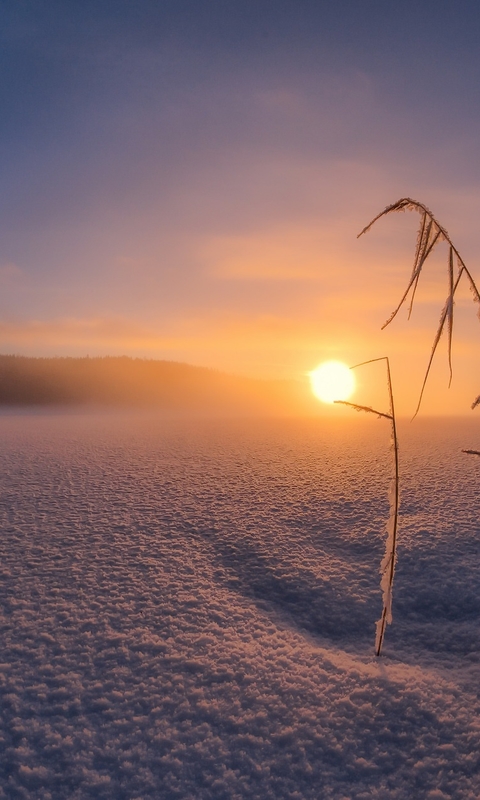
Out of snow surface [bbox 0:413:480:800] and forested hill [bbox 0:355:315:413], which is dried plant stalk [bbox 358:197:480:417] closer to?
snow surface [bbox 0:413:480:800]

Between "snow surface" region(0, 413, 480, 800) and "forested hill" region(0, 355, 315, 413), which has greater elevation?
"forested hill" region(0, 355, 315, 413)

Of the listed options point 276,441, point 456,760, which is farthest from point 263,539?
point 276,441

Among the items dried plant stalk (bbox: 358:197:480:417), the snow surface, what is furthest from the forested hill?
dried plant stalk (bbox: 358:197:480:417)

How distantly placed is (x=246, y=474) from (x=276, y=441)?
2046 mm

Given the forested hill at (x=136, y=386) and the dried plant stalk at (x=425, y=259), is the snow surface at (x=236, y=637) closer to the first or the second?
the dried plant stalk at (x=425, y=259)

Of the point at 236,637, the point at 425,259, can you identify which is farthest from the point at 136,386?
the point at 425,259

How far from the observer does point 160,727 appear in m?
1.96

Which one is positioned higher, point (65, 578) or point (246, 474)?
point (246, 474)

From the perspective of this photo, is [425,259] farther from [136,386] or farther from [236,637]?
[136,386]

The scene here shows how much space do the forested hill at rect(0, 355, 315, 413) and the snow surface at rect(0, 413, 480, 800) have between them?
1559 centimetres

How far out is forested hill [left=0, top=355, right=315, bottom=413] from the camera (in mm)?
21908

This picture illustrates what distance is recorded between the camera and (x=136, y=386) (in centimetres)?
2455

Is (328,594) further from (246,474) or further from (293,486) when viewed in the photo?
(246,474)

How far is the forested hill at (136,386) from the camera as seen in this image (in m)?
21.9
